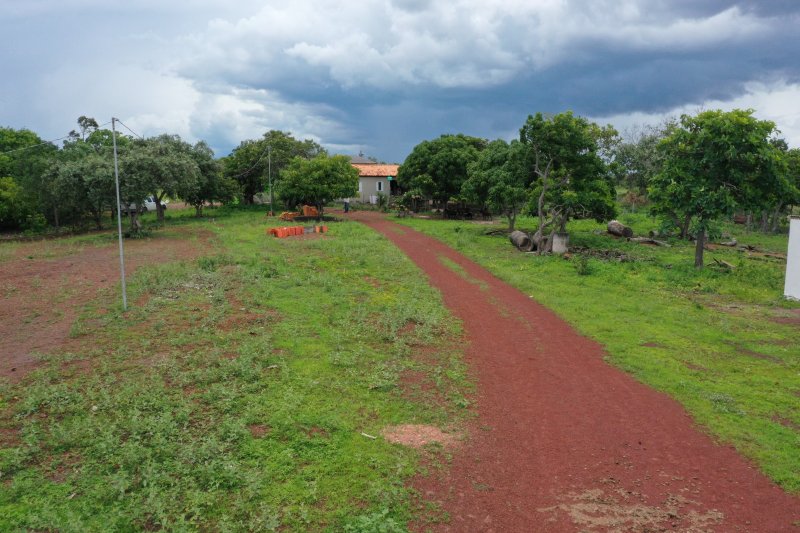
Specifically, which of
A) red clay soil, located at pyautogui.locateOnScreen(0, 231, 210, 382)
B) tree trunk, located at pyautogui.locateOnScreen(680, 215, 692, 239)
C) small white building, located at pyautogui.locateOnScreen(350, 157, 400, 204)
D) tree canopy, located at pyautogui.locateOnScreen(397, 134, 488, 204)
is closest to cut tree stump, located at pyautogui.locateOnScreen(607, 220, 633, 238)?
tree trunk, located at pyautogui.locateOnScreen(680, 215, 692, 239)

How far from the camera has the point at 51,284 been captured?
17.3m

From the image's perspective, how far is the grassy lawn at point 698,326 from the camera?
8.11 metres

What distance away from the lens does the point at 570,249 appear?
26719 millimetres

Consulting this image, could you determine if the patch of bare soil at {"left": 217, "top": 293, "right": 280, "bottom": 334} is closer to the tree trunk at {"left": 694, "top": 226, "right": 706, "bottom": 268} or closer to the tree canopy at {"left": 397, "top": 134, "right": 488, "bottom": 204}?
the tree trunk at {"left": 694, "top": 226, "right": 706, "bottom": 268}

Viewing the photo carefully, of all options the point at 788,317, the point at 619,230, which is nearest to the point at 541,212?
the point at 619,230

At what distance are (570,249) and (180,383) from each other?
873 inches

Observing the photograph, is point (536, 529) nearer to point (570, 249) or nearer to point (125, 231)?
point (570, 249)

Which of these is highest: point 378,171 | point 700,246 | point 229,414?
point 378,171

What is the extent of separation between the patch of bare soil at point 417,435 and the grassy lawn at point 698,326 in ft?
13.6

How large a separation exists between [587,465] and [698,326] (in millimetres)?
8558

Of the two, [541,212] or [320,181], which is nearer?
[541,212]

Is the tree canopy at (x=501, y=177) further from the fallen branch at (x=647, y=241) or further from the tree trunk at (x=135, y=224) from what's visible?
the tree trunk at (x=135, y=224)

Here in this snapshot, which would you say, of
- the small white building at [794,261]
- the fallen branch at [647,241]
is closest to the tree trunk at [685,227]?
the fallen branch at [647,241]

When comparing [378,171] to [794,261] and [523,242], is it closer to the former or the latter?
[523,242]
